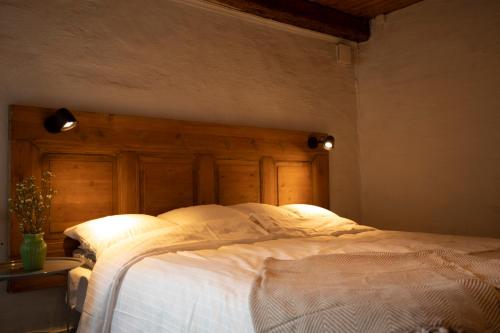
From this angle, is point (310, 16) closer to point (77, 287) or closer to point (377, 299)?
point (77, 287)

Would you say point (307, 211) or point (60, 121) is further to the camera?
point (307, 211)

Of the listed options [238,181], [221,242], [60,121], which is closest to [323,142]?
[238,181]

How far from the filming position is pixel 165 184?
310cm

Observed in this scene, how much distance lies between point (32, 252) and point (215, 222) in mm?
1013

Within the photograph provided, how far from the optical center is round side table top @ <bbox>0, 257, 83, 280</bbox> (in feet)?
6.72

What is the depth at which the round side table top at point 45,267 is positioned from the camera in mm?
2049

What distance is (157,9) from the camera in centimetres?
320

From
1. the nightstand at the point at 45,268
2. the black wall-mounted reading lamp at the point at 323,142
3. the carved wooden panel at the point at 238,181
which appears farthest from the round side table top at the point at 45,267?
the black wall-mounted reading lamp at the point at 323,142

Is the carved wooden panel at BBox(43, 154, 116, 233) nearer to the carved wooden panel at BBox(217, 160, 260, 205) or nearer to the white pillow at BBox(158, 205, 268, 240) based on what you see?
the white pillow at BBox(158, 205, 268, 240)

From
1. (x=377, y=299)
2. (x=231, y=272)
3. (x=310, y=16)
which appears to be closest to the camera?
(x=377, y=299)

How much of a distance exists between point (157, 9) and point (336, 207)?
93.5 inches

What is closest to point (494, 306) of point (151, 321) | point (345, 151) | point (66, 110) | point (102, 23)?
point (151, 321)

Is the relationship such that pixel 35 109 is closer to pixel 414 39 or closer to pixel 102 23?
pixel 102 23

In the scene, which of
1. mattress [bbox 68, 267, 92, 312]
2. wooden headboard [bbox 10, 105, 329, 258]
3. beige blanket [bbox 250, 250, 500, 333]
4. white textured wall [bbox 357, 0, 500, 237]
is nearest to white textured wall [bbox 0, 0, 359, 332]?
wooden headboard [bbox 10, 105, 329, 258]
